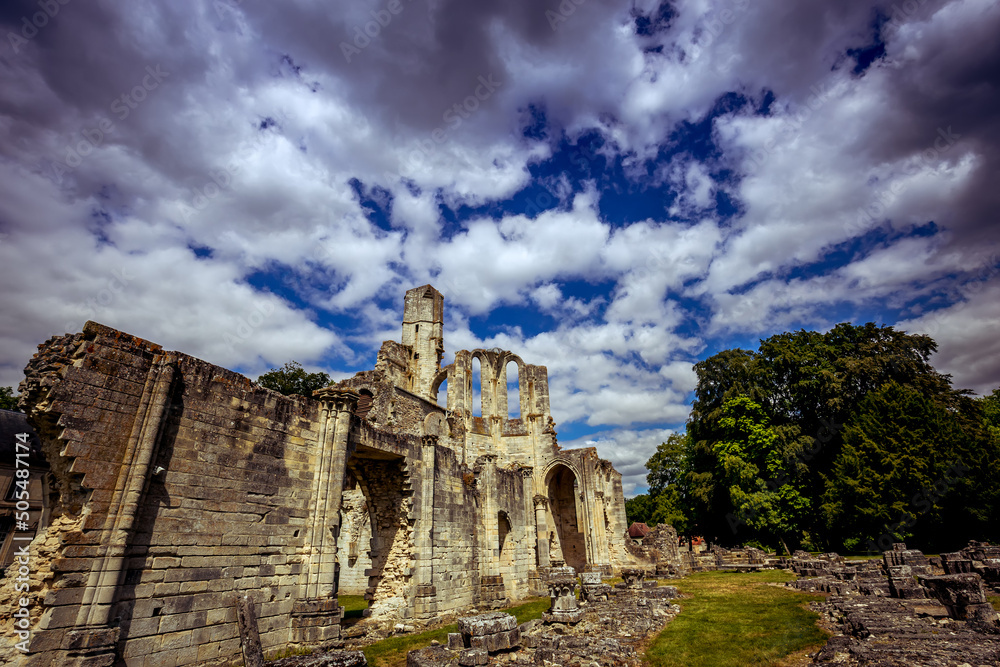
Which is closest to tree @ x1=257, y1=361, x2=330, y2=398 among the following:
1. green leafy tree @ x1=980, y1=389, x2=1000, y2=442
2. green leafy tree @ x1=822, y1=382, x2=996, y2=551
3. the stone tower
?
the stone tower

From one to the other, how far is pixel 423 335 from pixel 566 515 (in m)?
16.1

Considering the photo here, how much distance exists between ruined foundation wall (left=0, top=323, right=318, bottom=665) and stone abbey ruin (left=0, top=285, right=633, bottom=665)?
0.07ft

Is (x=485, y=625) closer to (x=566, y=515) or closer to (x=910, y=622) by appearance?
→ (x=910, y=622)

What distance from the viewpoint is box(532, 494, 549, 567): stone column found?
22516 mm

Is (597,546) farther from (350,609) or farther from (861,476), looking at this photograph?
(350,609)

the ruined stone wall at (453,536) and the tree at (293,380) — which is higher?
the tree at (293,380)

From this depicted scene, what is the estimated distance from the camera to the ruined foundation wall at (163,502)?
670cm

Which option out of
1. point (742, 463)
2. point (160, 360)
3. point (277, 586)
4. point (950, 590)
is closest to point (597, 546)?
point (742, 463)

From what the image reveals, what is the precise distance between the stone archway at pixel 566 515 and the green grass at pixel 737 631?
1592 centimetres

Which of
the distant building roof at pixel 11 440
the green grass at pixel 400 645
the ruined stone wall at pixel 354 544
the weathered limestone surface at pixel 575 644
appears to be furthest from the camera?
the ruined stone wall at pixel 354 544

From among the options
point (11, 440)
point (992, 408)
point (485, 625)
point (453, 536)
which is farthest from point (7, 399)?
point (992, 408)

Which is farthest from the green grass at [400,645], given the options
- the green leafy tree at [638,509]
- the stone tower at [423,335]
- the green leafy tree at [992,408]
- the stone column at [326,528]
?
the green leafy tree at [638,509]

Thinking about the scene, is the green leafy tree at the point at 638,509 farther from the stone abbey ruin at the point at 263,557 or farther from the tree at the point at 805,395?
the stone abbey ruin at the point at 263,557

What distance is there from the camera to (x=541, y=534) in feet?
77.6
